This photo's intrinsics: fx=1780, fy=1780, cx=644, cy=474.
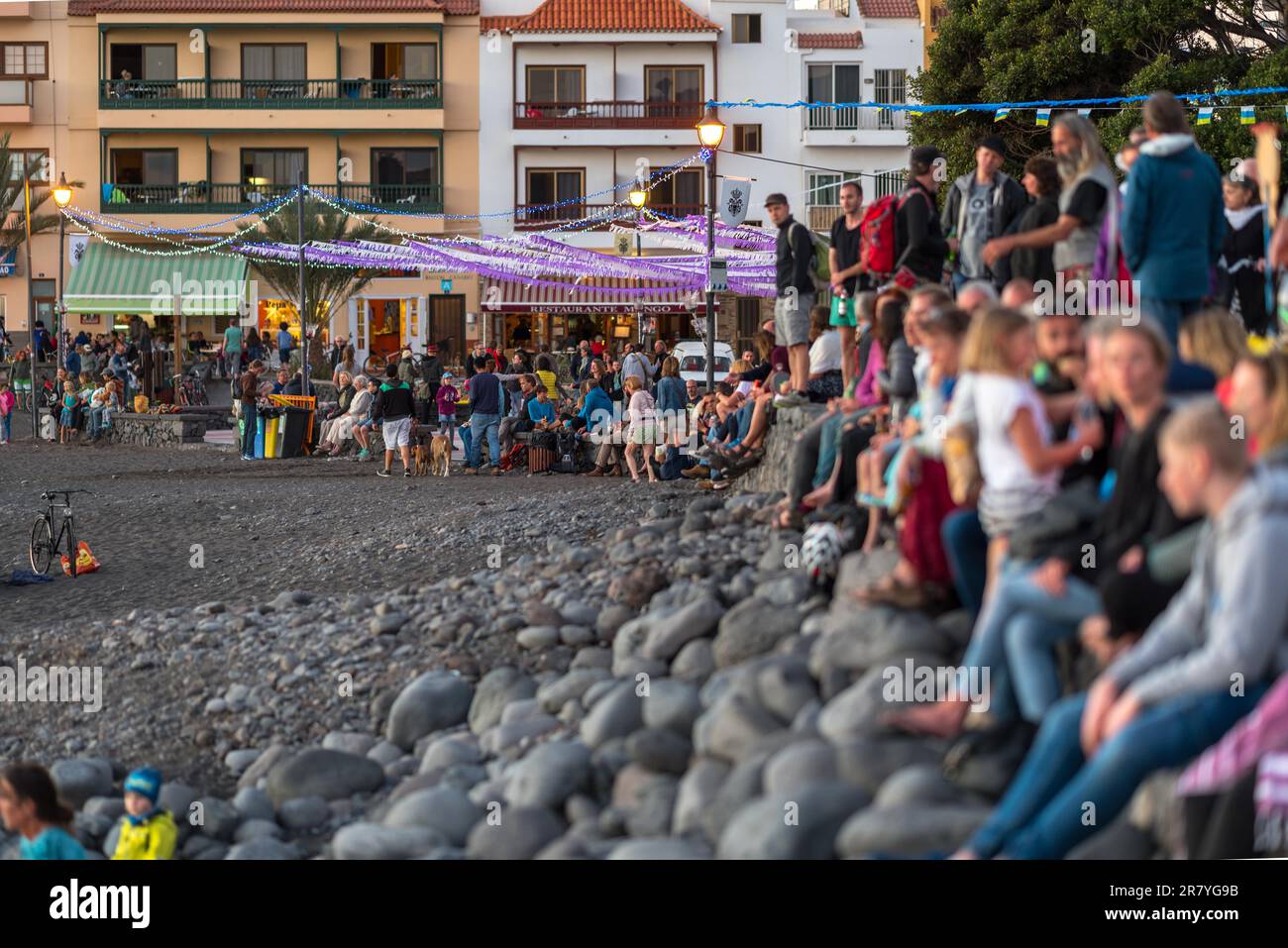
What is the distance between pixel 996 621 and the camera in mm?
6832

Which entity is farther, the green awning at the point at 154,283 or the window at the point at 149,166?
the window at the point at 149,166

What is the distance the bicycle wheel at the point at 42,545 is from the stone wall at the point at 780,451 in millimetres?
7244

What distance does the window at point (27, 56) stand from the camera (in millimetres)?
50312

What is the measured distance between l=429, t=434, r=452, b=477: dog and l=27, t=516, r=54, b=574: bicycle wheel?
7.94 metres

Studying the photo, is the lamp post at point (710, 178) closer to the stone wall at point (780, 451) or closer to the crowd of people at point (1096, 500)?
the stone wall at point (780, 451)

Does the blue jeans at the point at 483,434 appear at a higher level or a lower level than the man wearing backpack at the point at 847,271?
lower

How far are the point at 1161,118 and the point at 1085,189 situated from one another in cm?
Answer: 108

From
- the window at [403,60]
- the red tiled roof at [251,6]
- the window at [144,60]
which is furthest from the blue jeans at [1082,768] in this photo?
the window at [144,60]

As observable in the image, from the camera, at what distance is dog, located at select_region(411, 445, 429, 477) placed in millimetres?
26094

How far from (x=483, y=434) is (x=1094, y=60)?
38.2 feet

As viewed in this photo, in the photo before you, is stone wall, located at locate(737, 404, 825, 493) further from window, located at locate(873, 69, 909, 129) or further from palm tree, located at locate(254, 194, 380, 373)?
window, located at locate(873, 69, 909, 129)

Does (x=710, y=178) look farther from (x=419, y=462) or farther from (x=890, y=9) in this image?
(x=890, y=9)

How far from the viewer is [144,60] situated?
50656 mm

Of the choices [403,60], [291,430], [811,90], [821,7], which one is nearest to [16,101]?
[403,60]
